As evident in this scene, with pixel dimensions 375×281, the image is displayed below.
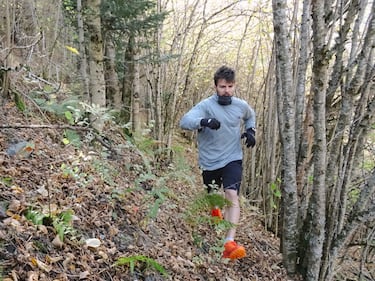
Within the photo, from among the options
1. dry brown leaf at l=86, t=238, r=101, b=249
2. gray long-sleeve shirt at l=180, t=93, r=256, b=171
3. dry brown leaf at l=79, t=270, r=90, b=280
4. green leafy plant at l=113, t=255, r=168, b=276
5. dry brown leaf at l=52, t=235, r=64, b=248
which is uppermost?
gray long-sleeve shirt at l=180, t=93, r=256, b=171

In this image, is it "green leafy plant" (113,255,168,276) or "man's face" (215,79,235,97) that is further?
"man's face" (215,79,235,97)

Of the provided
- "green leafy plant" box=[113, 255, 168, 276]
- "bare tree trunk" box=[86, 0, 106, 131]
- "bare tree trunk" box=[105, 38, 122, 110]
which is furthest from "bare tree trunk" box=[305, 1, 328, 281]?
"bare tree trunk" box=[105, 38, 122, 110]

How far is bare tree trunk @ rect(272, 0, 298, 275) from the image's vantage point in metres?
3.04

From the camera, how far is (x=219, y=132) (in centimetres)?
374

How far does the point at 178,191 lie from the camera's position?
502 cm

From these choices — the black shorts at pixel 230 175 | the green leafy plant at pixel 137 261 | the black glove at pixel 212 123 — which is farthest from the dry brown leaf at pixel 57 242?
the black glove at pixel 212 123

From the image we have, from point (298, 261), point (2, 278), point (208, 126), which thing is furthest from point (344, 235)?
point (2, 278)

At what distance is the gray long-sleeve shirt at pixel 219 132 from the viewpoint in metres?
3.72

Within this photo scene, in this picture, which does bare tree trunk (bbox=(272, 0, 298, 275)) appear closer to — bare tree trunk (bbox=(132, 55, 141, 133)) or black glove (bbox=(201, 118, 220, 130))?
black glove (bbox=(201, 118, 220, 130))

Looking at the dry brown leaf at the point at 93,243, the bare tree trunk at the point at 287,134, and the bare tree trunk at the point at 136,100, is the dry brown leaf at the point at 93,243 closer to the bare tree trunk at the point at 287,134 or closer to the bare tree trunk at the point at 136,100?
the bare tree trunk at the point at 287,134

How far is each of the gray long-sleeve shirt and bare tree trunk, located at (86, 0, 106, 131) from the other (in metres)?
1.16

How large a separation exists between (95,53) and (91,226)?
2.36m

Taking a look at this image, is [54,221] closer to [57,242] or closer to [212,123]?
[57,242]

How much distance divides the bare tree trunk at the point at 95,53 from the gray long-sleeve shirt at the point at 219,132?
3.80 feet
